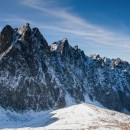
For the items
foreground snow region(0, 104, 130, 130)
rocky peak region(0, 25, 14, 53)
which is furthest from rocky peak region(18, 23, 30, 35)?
foreground snow region(0, 104, 130, 130)

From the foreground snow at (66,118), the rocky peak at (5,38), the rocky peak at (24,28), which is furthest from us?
the rocky peak at (24,28)

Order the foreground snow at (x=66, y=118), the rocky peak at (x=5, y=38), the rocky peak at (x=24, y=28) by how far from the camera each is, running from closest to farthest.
→ the foreground snow at (x=66, y=118)
the rocky peak at (x=5, y=38)
the rocky peak at (x=24, y=28)

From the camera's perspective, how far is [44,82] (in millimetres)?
183625

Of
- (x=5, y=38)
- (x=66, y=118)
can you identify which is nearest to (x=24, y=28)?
(x=5, y=38)

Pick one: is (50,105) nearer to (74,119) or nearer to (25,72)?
(25,72)

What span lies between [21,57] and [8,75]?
14.4 meters

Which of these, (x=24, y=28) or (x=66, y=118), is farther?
(x=24, y=28)

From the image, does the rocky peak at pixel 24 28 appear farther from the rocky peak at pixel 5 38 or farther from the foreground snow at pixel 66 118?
the foreground snow at pixel 66 118

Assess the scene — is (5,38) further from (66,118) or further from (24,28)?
(66,118)

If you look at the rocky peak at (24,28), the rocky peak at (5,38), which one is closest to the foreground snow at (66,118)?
the rocky peak at (5,38)

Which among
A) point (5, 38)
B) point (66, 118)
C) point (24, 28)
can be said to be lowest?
point (66, 118)

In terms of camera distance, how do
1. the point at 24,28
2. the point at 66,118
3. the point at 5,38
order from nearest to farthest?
the point at 66,118 → the point at 5,38 → the point at 24,28

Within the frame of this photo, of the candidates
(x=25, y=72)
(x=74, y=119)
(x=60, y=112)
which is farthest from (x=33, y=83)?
(x=74, y=119)

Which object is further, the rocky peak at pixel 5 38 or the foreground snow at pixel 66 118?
the rocky peak at pixel 5 38
